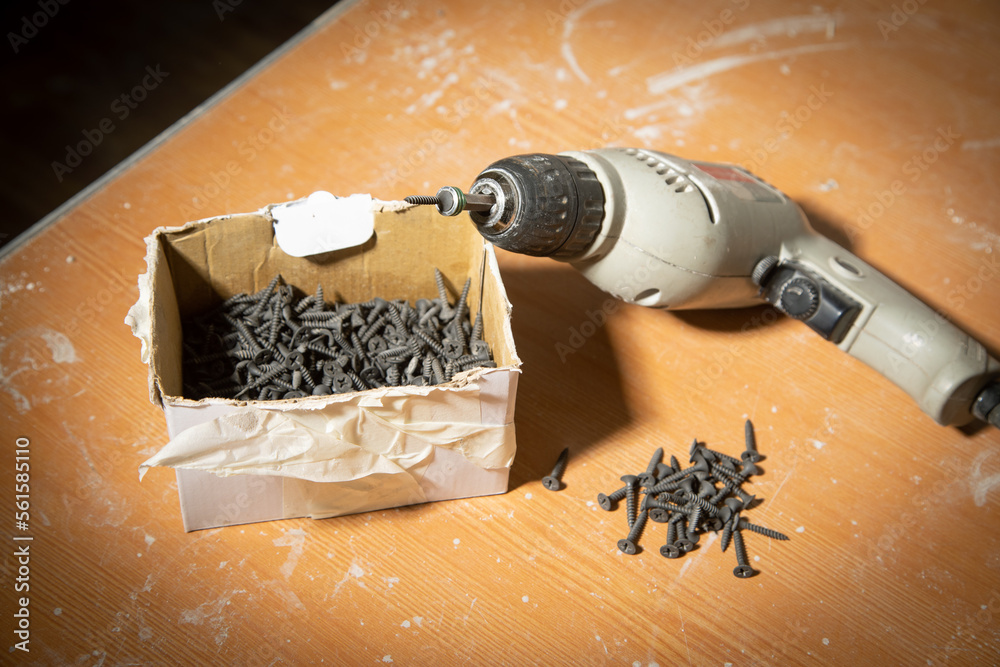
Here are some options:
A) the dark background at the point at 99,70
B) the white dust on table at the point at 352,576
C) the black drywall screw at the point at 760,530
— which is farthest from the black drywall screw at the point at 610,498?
the dark background at the point at 99,70

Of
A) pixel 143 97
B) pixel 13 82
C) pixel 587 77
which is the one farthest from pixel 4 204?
pixel 587 77

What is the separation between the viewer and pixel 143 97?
1908mm

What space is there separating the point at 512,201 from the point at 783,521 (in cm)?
76

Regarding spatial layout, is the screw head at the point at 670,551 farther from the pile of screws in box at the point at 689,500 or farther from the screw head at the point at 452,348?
the screw head at the point at 452,348

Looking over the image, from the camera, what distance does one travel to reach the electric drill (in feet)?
4.03

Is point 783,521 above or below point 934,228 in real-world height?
below

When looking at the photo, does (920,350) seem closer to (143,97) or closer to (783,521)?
(783,521)

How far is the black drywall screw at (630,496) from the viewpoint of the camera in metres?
1.35

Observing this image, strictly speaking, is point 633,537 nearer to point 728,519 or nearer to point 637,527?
point 637,527

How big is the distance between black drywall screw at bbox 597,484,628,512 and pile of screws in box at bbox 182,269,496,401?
308mm

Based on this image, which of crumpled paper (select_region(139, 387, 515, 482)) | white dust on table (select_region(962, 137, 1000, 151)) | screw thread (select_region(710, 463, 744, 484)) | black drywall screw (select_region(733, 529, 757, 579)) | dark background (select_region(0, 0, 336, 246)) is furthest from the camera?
white dust on table (select_region(962, 137, 1000, 151))

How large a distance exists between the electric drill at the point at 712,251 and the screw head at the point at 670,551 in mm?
433

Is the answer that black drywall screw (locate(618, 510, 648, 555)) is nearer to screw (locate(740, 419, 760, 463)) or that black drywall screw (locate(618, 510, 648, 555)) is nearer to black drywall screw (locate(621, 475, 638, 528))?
black drywall screw (locate(621, 475, 638, 528))

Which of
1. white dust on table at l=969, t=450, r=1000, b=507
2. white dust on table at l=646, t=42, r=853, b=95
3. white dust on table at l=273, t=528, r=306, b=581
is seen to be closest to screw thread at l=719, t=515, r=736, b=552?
white dust on table at l=969, t=450, r=1000, b=507
